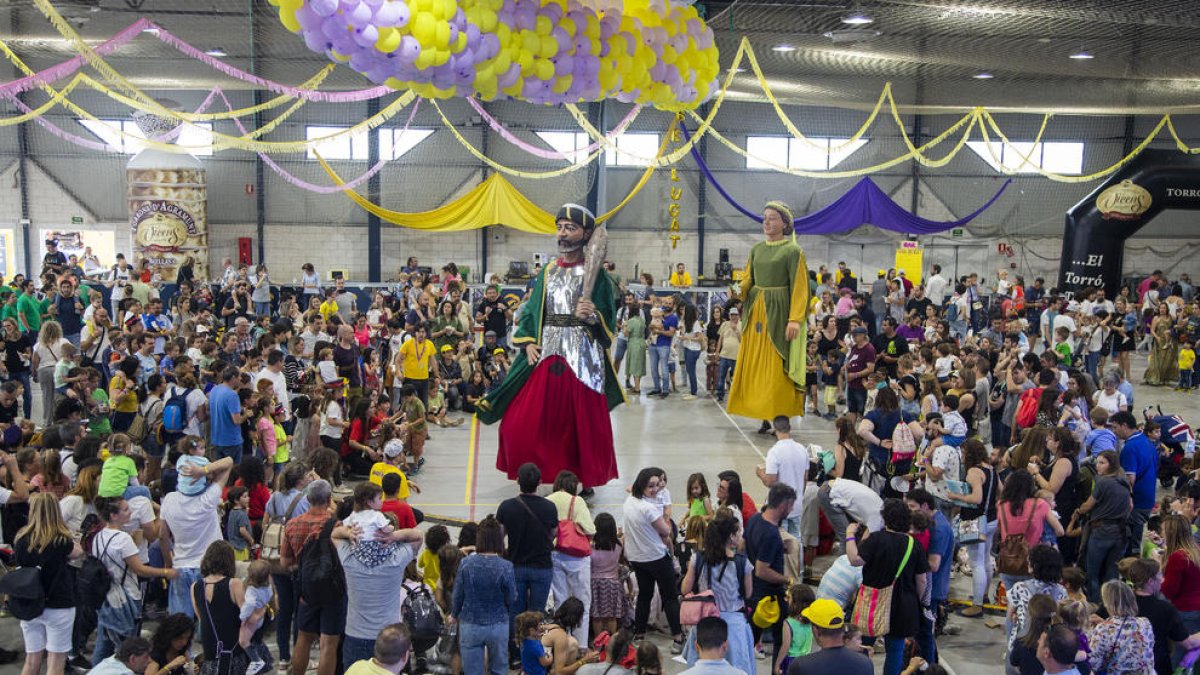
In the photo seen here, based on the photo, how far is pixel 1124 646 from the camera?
5867mm

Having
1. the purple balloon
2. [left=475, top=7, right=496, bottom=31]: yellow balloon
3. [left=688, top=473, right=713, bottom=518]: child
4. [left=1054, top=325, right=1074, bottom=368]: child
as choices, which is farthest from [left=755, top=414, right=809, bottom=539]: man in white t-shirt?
[left=1054, top=325, right=1074, bottom=368]: child

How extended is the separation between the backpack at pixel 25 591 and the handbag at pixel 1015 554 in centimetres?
566

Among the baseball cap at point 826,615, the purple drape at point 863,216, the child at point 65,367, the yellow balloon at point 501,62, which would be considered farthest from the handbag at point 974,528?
the purple drape at point 863,216

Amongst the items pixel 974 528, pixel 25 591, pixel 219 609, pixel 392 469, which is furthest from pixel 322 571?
pixel 974 528

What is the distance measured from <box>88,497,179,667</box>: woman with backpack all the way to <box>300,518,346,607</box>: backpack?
1043 mm

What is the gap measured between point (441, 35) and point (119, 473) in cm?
331

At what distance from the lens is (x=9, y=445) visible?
8258mm

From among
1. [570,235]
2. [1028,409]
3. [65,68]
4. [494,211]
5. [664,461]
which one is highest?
[65,68]

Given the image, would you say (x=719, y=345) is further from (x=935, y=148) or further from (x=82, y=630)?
(x=935, y=148)

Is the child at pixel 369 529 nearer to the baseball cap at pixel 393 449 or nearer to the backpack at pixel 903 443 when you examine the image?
the baseball cap at pixel 393 449

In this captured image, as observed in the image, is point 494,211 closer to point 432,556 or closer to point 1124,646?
point 432,556

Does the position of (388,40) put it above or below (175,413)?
above

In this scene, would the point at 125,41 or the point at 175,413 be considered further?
the point at 125,41

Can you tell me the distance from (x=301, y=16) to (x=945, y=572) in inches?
206
